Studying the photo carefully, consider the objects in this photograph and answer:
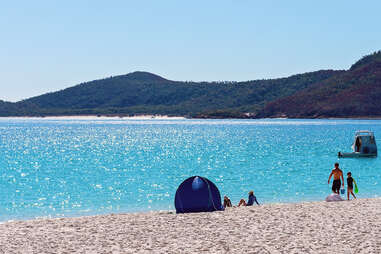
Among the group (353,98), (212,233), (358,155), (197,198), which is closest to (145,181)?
(197,198)

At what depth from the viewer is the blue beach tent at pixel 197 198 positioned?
16.6 metres

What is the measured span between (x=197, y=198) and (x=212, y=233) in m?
3.93

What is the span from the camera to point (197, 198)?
16.7 m

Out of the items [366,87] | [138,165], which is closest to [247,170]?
[138,165]

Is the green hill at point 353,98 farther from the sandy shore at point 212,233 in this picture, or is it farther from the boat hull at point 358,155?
the sandy shore at point 212,233

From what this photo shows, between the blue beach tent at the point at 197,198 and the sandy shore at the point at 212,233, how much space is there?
2.04 feet

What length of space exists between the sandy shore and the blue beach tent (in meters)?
0.62

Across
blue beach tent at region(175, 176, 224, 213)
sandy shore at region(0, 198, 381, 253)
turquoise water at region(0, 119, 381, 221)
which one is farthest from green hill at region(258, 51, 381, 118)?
sandy shore at region(0, 198, 381, 253)

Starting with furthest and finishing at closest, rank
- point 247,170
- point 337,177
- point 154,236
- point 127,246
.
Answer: point 247,170, point 337,177, point 154,236, point 127,246

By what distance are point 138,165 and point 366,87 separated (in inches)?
5948

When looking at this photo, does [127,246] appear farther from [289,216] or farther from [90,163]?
Result: [90,163]

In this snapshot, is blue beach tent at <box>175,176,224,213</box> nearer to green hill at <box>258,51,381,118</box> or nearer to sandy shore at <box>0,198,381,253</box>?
sandy shore at <box>0,198,381,253</box>

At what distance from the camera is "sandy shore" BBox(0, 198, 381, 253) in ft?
36.8

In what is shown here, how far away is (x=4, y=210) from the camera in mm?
24297
